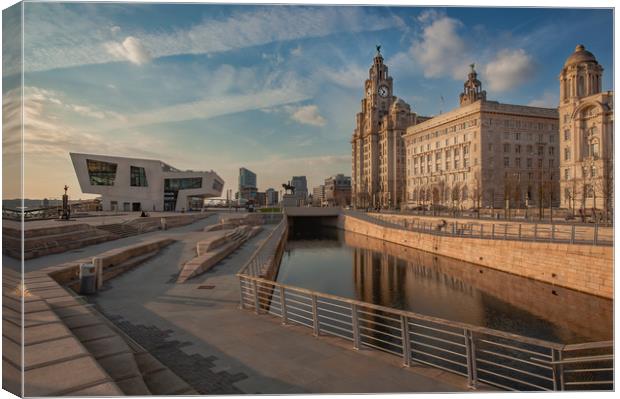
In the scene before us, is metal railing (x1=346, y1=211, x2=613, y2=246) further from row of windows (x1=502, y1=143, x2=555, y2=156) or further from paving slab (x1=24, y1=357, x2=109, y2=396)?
row of windows (x1=502, y1=143, x2=555, y2=156)

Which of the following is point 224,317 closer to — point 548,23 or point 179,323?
point 179,323

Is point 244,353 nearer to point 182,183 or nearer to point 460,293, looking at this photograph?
point 460,293

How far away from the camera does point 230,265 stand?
622 inches

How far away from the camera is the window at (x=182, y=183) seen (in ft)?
225

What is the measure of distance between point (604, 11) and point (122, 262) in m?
15.7

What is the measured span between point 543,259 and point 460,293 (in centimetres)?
488

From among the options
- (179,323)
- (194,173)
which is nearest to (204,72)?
(179,323)

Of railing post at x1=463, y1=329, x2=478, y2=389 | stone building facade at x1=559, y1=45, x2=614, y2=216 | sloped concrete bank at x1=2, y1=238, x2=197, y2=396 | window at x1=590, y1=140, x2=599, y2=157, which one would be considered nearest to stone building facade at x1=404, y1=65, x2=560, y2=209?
stone building facade at x1=559, y1=45, x2=614, y2=216

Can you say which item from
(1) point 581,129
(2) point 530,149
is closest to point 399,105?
(2) point 530,149

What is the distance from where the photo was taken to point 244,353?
612 cm

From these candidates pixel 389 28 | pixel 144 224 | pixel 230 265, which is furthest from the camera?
pixel 144 224

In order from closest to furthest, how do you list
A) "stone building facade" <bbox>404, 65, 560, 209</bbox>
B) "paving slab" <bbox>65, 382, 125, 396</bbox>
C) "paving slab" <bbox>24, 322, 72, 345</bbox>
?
1. "paving slab" <bbox>65, 382, 125, 396</bbox>
2. "paving slab" <bbox>24, 322, 72, 345</bbox>
3. "stone building facade" <bbox>404, 65, 560, 209</bbox>

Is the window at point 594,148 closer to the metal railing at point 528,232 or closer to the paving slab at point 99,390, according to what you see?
the metal railing at point 528,232

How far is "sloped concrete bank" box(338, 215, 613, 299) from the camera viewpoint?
52.2 ft
